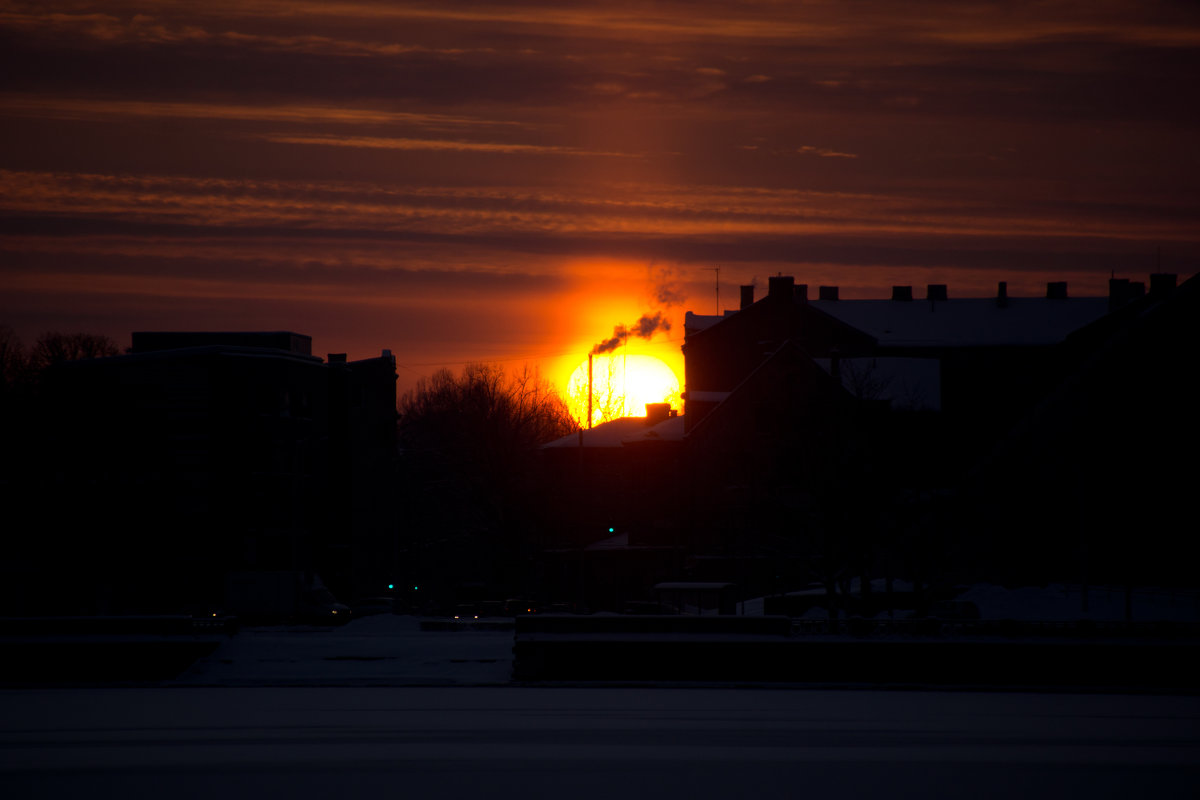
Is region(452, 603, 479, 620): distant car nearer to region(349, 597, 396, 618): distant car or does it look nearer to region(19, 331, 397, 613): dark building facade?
region(349, 597, 396, 618): distant car

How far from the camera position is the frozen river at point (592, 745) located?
16.6m

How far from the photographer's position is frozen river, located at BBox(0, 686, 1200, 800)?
16.6 m

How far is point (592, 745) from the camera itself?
66.3 feet

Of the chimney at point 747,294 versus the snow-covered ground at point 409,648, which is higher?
the chimney at point 747,294

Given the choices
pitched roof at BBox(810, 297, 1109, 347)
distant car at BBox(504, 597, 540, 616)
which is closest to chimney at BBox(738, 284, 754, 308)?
pitched roof at BBox(810, 297, 1109, 347)

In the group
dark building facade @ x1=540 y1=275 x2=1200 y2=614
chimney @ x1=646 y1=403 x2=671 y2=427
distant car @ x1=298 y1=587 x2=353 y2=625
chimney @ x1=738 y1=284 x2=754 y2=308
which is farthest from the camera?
chimney @ x1=738 y1=284 x2=754 y2=308

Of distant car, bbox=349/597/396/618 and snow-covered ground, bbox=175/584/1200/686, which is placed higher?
snow-covered ground, bbox=175/584/1200/686

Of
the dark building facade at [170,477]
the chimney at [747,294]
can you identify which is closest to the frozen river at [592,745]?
the dark building facade at [170,477]

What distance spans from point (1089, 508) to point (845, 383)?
17.2 metres

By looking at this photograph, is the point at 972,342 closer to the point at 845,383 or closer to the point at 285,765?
the point at 845,383

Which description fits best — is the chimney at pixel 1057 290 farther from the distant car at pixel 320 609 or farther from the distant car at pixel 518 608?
the distant car at pixel 320 609

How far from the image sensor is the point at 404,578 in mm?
101938

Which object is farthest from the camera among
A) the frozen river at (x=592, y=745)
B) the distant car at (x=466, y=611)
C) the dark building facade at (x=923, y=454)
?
the distant car at (x=466, y=611)

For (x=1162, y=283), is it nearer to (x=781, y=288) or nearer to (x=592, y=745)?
(x=781, y=288)
